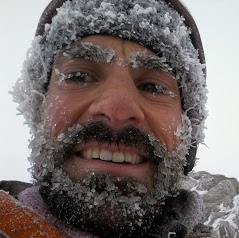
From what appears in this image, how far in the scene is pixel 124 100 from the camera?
2.26 meters

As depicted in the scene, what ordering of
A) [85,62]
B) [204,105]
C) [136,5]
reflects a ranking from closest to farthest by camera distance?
[85,62] → [136,5] → [204,105]

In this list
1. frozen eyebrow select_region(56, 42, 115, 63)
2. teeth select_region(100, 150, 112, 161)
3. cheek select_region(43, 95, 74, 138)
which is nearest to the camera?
teeth select_region(100, 150, 112, 161)

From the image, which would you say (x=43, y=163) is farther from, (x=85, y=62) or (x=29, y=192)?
(x=85, y=62)

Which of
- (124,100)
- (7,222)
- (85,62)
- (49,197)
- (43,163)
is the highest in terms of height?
(85,62)

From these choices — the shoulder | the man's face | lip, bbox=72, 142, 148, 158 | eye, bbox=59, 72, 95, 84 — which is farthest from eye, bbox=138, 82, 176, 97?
the shoulder

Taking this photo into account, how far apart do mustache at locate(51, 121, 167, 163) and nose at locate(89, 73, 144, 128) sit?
0.15ft

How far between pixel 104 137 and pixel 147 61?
666mm

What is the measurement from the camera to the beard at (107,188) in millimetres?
2043

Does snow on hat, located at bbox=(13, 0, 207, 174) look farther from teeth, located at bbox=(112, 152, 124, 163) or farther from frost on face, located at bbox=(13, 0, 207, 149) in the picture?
teeth, located at bbox=(112, 152, 124, 163)

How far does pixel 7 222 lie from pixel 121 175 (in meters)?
0.66

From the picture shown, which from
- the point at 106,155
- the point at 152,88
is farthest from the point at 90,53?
the point at 106,155

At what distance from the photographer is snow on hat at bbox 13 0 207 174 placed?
8.61 feet

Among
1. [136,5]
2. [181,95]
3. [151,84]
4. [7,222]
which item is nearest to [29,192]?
[7,222]

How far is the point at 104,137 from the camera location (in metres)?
2.18
